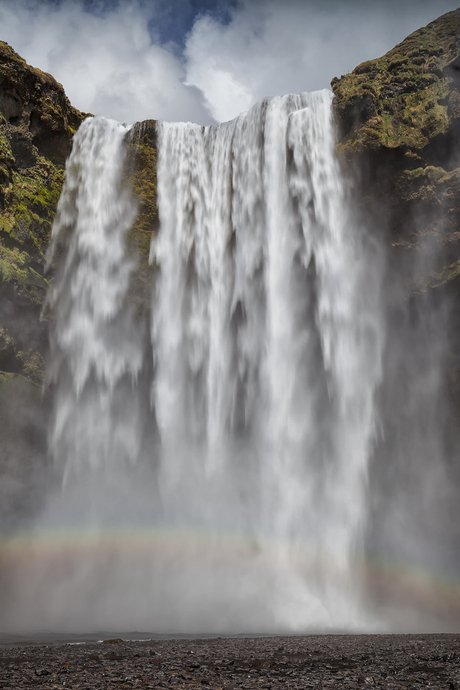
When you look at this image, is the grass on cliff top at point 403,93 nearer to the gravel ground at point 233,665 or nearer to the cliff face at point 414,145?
the cliff face at point 414,145

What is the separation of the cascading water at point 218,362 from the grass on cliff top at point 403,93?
1133mm

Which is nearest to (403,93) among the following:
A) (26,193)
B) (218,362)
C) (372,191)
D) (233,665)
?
(372,191)

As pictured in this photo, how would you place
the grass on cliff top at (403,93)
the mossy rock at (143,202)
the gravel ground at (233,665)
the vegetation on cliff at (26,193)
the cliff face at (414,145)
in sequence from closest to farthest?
the gravel ground at (233,665) < the vegetation on cliff at (26,193) < the cliff face at (414,145) < the grass on cliff top at (403,93) < the mossy rock at (143,202)

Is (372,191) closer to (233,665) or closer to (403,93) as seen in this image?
(403,93)

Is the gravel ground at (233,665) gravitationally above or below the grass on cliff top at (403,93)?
below

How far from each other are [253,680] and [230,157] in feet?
57.0

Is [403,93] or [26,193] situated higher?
[403,93]

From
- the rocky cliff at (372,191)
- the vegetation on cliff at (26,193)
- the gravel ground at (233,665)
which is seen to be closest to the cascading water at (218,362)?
the vegetation on cliff at (26,193)

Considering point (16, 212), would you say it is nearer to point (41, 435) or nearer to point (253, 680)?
point (41, 435)

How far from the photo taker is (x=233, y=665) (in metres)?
5.91

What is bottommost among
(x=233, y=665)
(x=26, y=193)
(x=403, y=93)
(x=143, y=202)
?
(x=233, y=665)

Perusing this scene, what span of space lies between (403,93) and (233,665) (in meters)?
18.7

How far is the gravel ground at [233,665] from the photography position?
4.78 meters

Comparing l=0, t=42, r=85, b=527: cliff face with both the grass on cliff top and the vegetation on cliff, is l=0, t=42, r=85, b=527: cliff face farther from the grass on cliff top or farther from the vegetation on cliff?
the grass on cliff top
